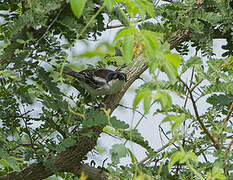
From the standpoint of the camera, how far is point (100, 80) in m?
2.28

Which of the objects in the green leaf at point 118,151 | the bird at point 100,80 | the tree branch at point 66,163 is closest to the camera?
the green leaf at point 118,151

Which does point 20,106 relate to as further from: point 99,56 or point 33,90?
point 99,56

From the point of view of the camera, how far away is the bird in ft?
6.59

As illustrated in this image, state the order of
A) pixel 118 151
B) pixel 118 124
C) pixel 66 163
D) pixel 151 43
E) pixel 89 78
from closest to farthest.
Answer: pixel 151 43, pixel 118 151, pixel 118 124, pixel 66 163, pixel 89 78

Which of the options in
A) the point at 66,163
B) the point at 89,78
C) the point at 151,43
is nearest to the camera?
the point at 151,43

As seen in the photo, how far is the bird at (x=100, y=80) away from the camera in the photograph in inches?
79.1

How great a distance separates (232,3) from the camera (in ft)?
6.17

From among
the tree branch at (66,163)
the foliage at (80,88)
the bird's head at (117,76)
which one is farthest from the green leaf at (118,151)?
the bird's head at (117,76)

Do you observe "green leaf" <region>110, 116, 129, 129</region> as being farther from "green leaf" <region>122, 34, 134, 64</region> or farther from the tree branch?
"green leaf" <region>122, 34, 134, 64</region>

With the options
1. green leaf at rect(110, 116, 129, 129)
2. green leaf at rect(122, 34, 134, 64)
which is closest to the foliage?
green leaf at rect(110, 116, 129, 129)

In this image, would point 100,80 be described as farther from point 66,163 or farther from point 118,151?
point 118,151

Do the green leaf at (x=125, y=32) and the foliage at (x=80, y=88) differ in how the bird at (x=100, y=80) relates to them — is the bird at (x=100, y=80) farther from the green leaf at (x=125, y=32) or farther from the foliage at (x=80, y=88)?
the green leaf at (x=125, y=32)

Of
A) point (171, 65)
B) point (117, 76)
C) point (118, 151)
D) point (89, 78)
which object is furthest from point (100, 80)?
point (171, 65)

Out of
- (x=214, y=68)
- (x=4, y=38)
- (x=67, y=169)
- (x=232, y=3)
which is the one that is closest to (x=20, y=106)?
(x=67, y=169)
